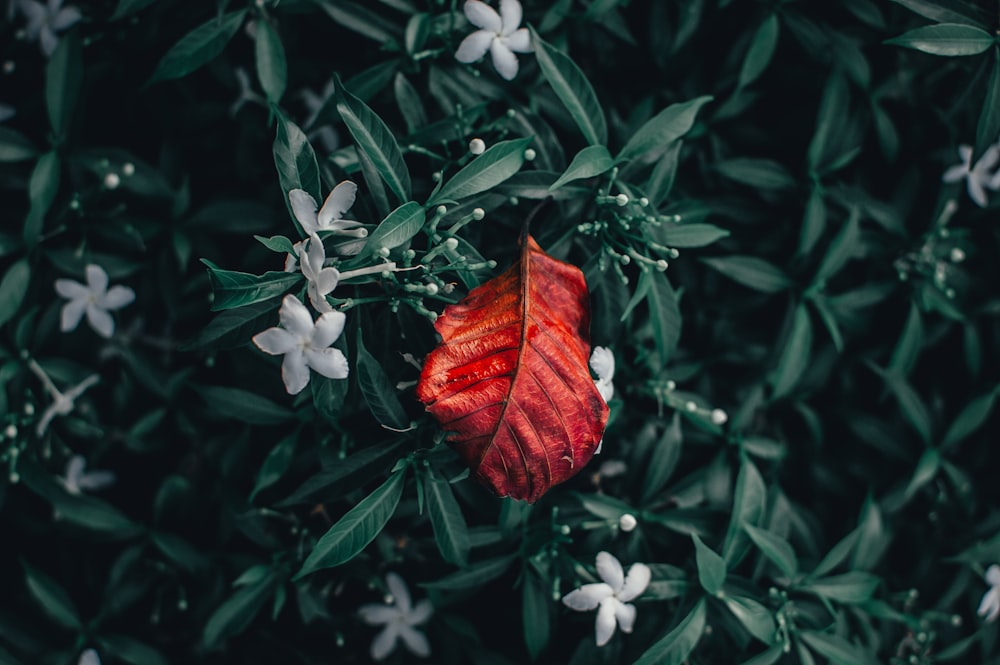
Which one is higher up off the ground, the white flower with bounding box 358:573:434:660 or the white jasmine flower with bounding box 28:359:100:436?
the white jasmine flower with bounding box 28:359:100:436

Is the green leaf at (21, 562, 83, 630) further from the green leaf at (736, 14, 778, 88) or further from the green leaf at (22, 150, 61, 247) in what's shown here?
the green leaf at (736, 14, 778, 88)

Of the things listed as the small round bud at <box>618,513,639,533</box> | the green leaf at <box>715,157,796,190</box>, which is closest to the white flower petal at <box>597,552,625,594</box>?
the small round bud at <box>618,513,639,533</box>

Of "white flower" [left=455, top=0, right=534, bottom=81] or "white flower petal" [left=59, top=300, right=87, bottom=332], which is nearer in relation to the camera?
"white flower" [left=455, top=0, right=534, bottom=81]

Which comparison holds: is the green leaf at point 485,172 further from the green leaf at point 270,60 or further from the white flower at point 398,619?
the white flower at point 398,619

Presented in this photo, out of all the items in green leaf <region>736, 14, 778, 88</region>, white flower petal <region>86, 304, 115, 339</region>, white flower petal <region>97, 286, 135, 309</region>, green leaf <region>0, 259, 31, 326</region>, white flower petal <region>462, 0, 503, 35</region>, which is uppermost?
white flower petal <region>462, 0, 503, 35</region>

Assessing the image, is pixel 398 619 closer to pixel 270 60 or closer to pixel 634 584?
pixel 634 584

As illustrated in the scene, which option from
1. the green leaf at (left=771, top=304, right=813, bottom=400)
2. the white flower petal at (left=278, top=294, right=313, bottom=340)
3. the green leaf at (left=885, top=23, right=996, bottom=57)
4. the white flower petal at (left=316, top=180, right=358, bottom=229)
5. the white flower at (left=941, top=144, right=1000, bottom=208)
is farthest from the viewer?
the white flower at (left=941, top=144, right=1000, bottom=208)
